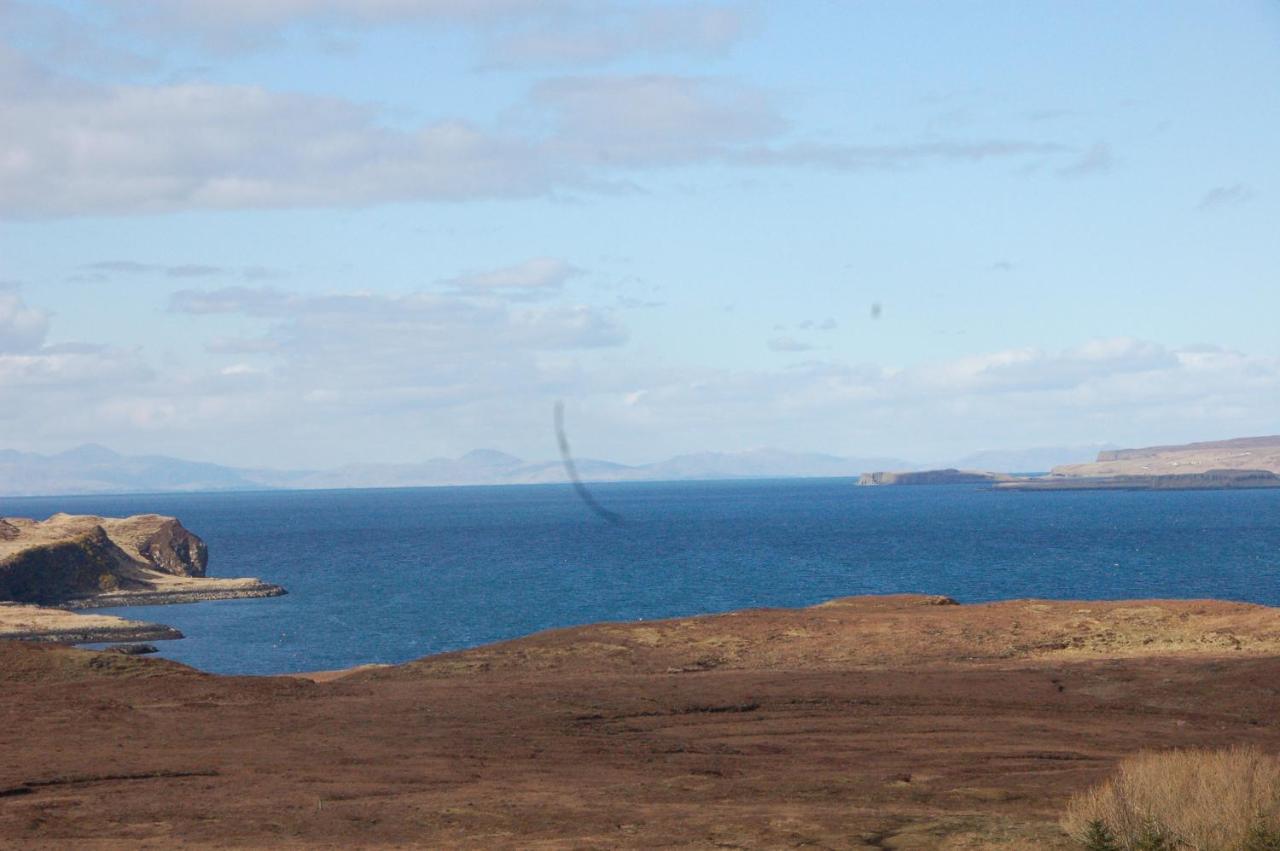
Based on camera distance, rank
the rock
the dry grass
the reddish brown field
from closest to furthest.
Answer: the dry grass, the reddish brown field, the rock

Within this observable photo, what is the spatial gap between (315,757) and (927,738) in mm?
13651

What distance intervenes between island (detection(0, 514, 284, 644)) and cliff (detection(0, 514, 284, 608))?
77 millimetres

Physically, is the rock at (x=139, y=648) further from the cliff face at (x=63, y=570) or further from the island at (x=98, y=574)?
the cliff face at (x=63, y=570)

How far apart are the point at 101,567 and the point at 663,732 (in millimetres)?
89530

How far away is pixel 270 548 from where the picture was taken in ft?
573

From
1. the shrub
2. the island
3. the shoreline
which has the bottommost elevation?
the shoreline

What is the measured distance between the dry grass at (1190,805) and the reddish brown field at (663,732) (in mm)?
1002

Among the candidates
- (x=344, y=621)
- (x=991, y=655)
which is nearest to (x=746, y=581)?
(x=344, y=621)

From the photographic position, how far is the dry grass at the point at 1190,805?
1872 centimetres

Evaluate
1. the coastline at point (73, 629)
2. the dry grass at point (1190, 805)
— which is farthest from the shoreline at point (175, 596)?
the dry grass at point (1190, 805)

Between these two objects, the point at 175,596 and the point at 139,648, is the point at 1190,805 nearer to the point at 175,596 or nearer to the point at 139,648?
the point at 139,648

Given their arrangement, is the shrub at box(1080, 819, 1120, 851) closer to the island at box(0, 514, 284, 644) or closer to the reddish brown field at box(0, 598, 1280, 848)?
the reddish brown field at box(0, 598, 1280, 848)

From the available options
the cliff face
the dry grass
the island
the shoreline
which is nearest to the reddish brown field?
the dry grass

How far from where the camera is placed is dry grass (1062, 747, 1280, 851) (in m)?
18.7
